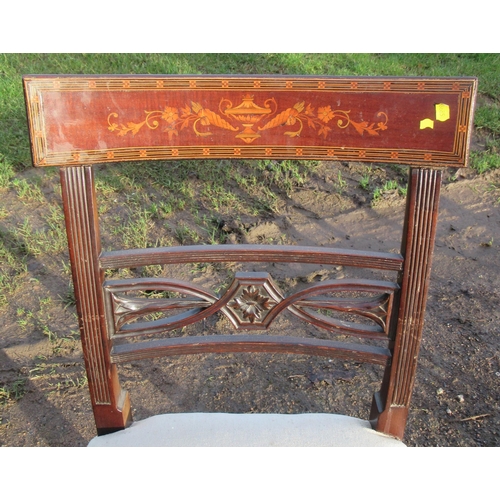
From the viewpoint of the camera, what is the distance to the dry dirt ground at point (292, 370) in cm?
213

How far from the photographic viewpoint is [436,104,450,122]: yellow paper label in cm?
116

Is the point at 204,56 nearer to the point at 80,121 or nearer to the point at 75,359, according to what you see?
the point at 75,359

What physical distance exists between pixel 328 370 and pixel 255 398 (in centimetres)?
33

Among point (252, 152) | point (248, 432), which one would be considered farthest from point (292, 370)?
point (252, 152)

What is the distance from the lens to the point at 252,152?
1256 mm

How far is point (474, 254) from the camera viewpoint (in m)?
3.09

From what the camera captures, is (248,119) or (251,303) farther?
(251,303)

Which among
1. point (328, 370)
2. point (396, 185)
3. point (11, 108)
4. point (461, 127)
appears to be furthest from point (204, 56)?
point (461, 127)

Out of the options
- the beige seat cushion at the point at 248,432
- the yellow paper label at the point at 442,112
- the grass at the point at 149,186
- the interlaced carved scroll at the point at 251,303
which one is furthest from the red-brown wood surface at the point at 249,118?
the grass at the point at 149,186

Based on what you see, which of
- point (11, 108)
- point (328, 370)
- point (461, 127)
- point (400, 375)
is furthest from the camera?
point (11, 108)

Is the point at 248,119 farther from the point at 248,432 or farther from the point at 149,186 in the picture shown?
the point at 149,186

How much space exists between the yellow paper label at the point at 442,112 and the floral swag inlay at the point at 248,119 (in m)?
0.10

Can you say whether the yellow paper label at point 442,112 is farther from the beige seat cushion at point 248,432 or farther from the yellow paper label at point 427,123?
the beige seat cushion at point 248,432

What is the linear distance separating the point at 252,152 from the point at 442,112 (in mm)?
392
